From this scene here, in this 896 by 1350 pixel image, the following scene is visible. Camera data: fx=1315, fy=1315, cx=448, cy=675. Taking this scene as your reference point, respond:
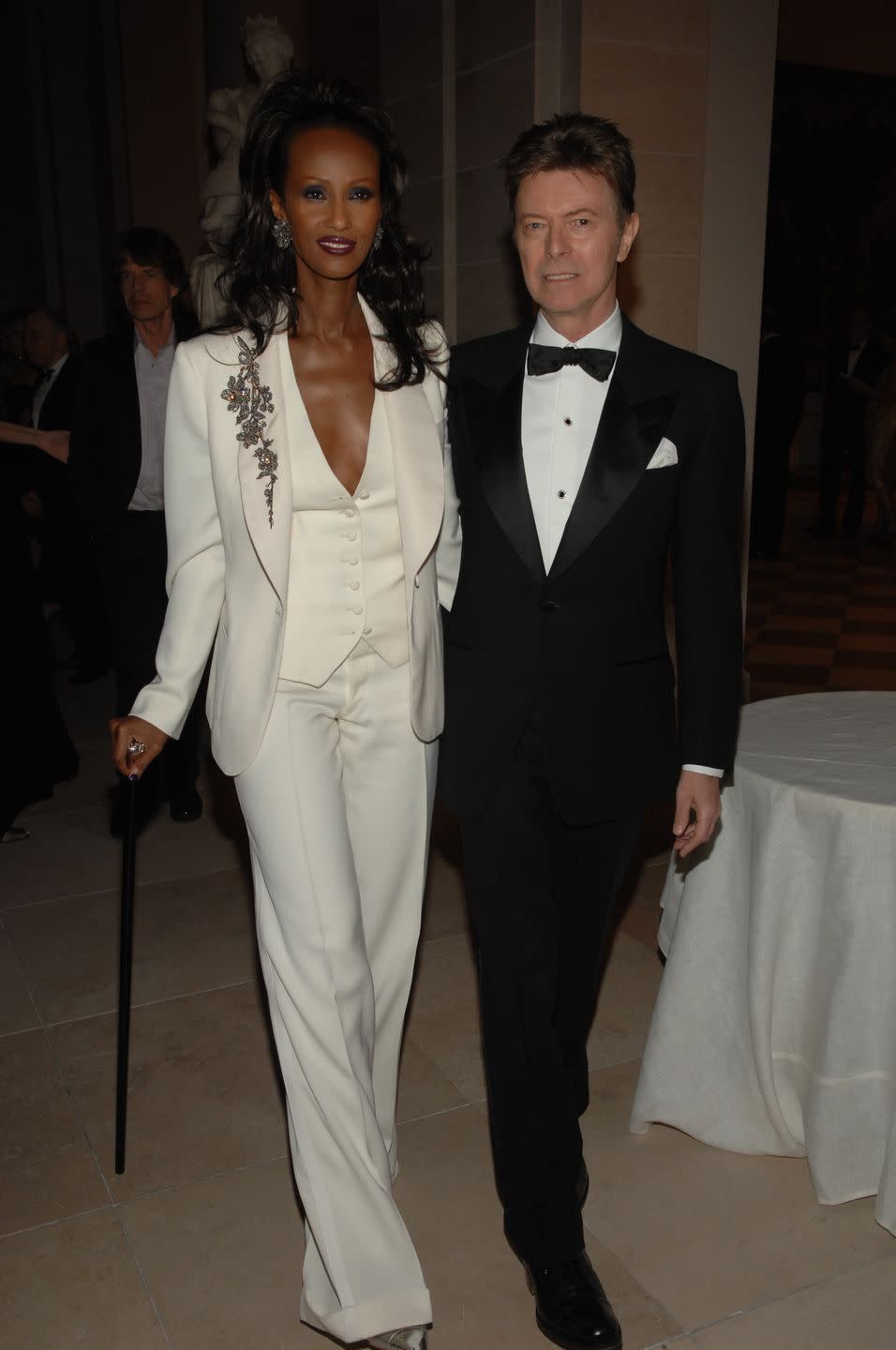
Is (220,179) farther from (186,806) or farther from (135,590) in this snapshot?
(186,806)

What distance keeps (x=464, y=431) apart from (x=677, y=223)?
3360 millimetres

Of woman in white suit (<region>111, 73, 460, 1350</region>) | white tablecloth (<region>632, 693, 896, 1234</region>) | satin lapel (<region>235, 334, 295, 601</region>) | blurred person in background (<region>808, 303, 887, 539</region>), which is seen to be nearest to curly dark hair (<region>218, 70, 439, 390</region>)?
woman in white suit (<region>111, 73, 460, 1350</region>)

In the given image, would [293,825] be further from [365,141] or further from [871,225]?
[871,225]

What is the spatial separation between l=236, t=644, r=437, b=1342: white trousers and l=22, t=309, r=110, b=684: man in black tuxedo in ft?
15.2

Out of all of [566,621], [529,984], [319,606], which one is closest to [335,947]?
[529,984]

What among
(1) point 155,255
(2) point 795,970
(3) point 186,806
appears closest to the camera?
(2) point 795,970

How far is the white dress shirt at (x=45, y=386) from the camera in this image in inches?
250

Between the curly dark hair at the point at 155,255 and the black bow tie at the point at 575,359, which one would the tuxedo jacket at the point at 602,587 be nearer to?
the black bow tie at the point at 575,359

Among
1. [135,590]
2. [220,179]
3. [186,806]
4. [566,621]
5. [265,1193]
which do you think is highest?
[220,179]

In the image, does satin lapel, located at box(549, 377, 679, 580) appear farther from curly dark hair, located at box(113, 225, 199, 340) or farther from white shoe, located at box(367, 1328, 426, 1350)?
curly dark hair, located at box(113, 225, 199, 340)

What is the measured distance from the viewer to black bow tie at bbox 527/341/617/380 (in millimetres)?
2223

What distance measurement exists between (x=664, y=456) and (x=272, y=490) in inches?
26.1

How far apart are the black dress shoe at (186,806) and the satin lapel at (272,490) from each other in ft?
10.1

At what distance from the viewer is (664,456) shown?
2213mm
